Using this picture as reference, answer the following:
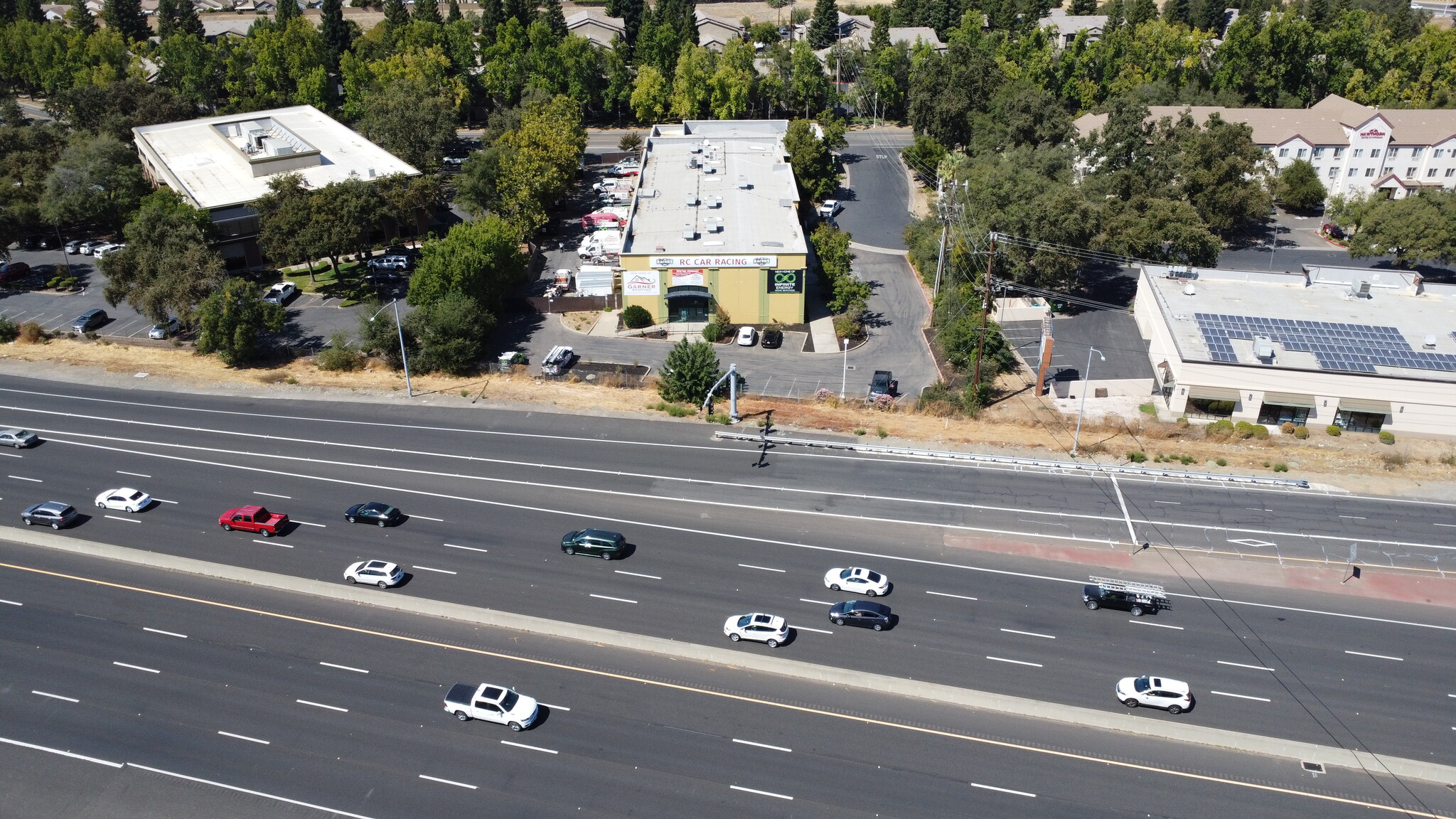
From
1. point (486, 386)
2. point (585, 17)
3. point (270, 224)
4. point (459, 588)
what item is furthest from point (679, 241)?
point (585, 17)

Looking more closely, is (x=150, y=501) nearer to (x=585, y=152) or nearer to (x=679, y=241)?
(x=679, y=241)

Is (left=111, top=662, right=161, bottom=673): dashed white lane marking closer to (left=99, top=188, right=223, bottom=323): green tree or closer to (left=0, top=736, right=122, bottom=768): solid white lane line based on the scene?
(left=0, top=736, right=122, bottom=768): solid white lane line

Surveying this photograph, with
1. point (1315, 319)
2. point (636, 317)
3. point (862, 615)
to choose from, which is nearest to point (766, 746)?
point (862, 615)

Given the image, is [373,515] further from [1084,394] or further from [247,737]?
[1084,394]

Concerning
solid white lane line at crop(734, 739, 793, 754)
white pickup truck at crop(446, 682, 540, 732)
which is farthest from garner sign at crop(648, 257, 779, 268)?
solid white lane line at crop(734, 739, 793, 754)

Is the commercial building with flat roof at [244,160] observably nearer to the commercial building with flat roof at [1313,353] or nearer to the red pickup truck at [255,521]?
the red pickup truck at [255,521]
